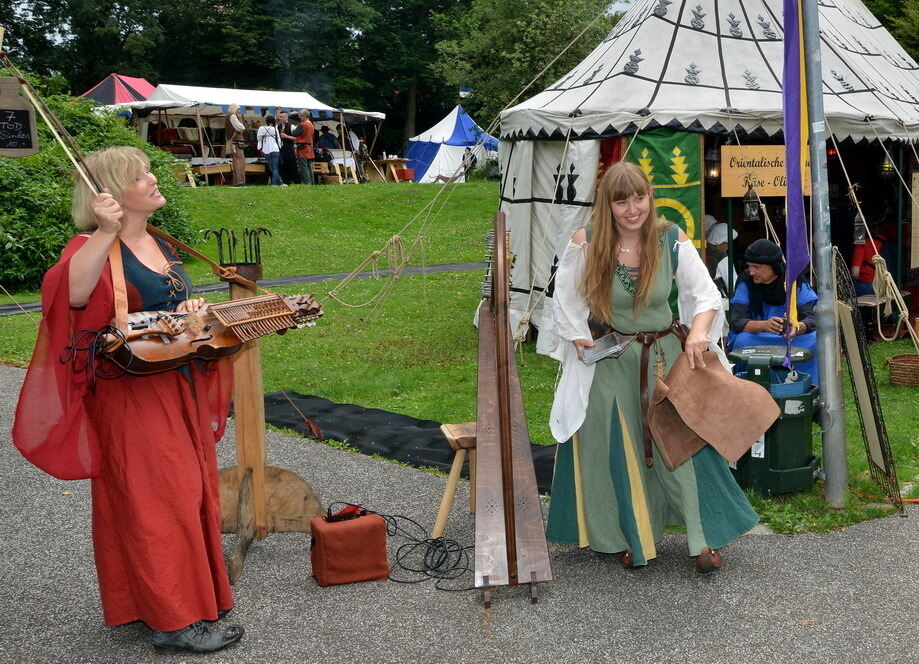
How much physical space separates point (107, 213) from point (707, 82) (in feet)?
21.7

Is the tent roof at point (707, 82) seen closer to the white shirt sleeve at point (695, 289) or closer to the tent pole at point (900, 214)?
the tent pole at point (900, 214)

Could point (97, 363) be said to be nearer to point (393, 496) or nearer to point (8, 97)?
point (8, 97)

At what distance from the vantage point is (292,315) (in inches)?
147

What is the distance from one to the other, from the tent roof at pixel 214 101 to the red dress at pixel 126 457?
66.2 ft

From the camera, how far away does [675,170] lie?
8.02 meters

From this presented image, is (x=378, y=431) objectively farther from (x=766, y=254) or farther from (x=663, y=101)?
(x=663, y=101)

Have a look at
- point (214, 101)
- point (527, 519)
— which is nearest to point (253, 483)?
point (527, 519)

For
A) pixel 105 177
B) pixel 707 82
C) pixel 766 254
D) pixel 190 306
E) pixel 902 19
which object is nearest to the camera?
→ pixel 105 177

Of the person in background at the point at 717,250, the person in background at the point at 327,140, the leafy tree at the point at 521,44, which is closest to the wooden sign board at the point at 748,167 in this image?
the person in background at the point at 717,250

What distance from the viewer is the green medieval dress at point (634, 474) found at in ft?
13.0

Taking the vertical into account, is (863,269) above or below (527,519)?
above

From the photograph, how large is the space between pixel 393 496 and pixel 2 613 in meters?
2.04

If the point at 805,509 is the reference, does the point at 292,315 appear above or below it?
above

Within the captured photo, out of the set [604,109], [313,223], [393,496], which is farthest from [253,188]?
[393,496]
